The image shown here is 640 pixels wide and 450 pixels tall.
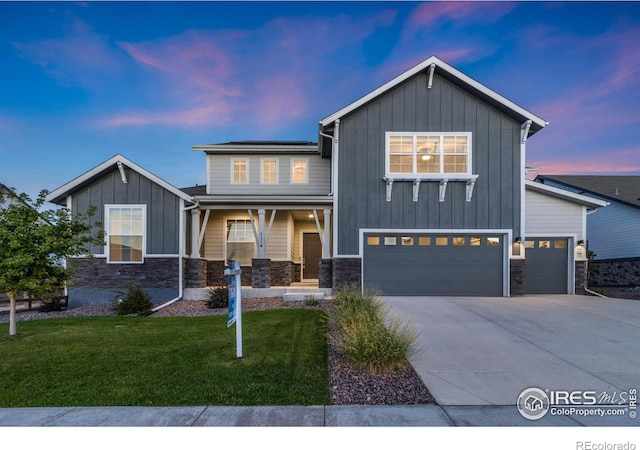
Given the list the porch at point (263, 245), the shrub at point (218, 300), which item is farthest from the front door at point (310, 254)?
the shrub at point (218, 300)

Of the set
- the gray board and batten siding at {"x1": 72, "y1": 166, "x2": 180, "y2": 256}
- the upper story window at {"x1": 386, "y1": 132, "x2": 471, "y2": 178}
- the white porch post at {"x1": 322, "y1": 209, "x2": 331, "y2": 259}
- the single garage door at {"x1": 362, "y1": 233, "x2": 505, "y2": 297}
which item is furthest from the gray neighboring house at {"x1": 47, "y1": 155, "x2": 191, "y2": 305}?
the upper story window at {"x1": 386, "y1": 132, "x2": 471, "y2": 178}

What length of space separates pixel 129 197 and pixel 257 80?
26.8ft

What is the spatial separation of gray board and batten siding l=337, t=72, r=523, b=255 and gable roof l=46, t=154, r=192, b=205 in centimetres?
592

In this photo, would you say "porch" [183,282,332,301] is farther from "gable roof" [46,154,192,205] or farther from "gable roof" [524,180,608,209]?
"gable roof" [524,180,608,209]

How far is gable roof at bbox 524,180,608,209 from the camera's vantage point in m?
12.0

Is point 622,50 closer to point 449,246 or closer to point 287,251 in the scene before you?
point 449,246

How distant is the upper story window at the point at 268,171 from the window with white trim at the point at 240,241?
6.42 feet

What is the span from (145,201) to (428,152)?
33.1ft

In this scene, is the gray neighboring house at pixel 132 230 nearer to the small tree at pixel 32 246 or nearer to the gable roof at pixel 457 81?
the small tree at pixel 32 246

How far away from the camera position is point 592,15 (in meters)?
10.7

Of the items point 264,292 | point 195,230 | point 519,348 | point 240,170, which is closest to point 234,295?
point 519,348

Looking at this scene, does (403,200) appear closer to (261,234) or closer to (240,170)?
(261,234)

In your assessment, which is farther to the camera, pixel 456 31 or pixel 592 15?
pixel 456 31
